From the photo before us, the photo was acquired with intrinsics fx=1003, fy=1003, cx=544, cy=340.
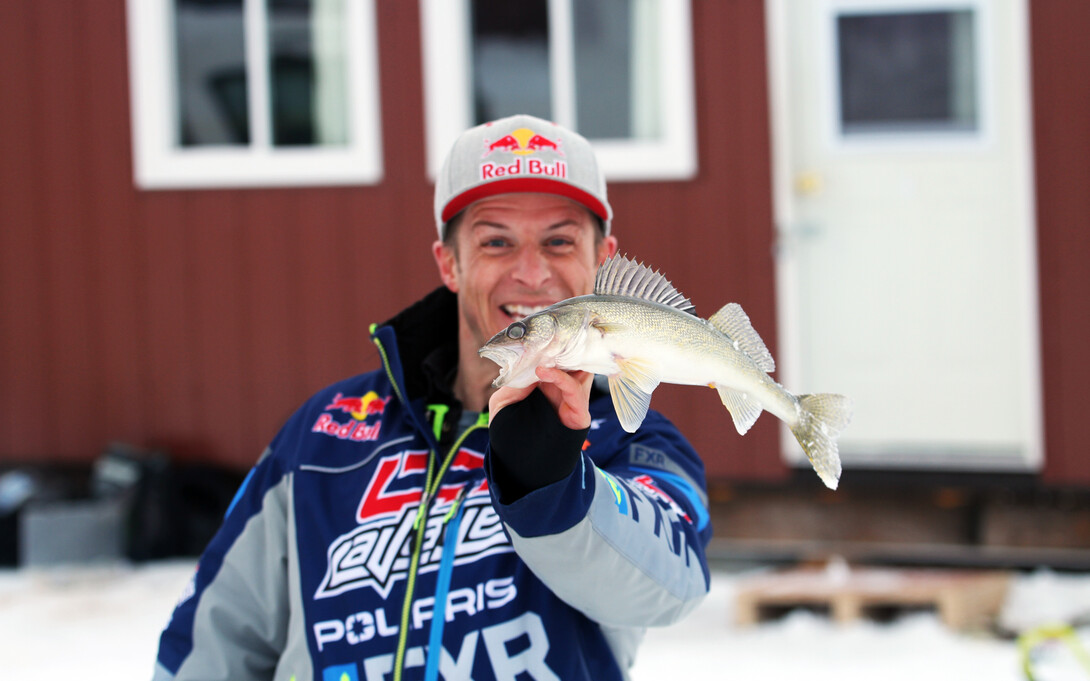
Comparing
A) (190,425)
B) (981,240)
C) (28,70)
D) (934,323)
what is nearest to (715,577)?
(934,323)

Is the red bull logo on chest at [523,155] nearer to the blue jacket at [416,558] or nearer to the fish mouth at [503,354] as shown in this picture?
the blue jacket at [416,558]

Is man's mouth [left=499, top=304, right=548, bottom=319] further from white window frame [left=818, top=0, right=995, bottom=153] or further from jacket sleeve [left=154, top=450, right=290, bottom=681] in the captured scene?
white window frame [left=818, top=0, right=995, bottom=153]

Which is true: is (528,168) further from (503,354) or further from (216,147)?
(216,147)

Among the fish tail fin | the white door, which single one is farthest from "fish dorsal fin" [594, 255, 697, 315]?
the white door

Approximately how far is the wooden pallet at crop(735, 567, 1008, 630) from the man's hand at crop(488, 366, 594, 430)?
10.7ft

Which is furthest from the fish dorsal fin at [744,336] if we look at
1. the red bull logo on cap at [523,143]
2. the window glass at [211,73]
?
the window glass at [211,73]

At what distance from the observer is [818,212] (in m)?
5.26

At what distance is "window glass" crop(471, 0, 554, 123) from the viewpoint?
5641 mm

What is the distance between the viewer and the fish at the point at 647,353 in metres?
1.20

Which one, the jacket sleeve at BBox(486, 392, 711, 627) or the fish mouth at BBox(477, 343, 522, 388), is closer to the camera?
the fish mouth at BBox(477, 343, 522, 388)

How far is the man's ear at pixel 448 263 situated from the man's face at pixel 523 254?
0.12m

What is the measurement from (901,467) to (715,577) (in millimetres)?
1089

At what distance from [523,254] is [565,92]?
13.3 ft

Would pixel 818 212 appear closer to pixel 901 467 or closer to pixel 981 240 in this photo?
pixel 981 240
